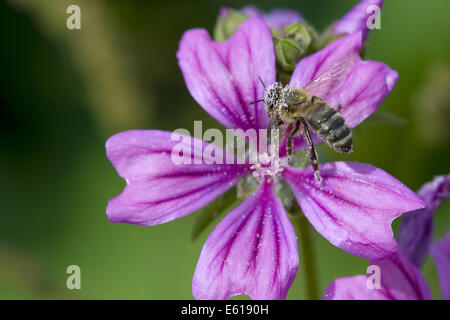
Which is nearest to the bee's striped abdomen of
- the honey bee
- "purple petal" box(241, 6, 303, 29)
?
the honey bee

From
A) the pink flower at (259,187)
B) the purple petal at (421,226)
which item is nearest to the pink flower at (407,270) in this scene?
the purple petal at (421,226)

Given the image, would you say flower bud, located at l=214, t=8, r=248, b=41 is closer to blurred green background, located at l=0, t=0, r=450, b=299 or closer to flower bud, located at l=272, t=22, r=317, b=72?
flower bud, located at l=272, t=22, r=317, b=72

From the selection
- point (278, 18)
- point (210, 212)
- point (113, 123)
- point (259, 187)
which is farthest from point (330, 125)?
point (113, 123)

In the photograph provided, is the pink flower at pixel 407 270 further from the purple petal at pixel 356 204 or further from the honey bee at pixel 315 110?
the honey bee at pixel 315 110

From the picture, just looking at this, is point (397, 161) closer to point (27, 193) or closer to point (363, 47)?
point (363, 47)

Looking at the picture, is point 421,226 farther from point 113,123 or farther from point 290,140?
point 113,123

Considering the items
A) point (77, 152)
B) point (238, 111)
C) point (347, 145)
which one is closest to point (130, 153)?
point (238, 111)
